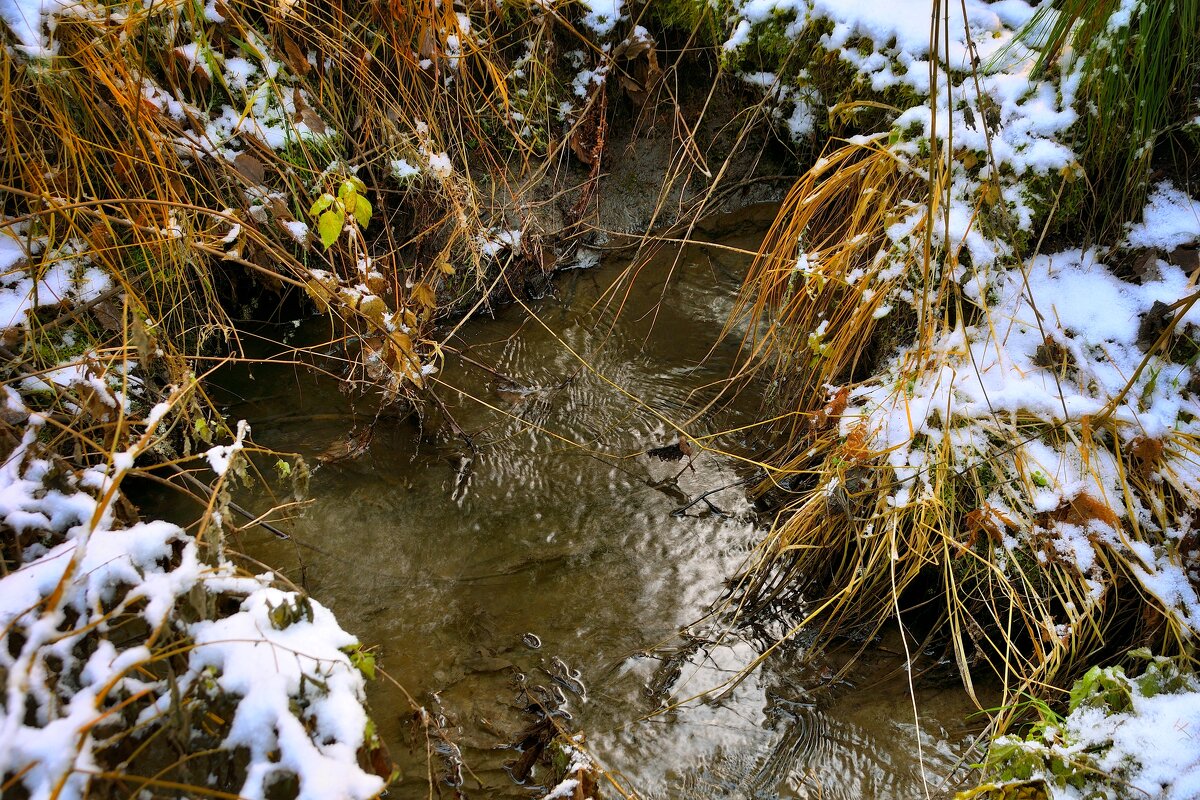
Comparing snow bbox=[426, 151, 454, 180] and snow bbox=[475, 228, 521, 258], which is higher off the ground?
snow bbox=[426, 151, 454, 180]

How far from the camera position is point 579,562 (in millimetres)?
2363

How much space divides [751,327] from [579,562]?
1.06 meters

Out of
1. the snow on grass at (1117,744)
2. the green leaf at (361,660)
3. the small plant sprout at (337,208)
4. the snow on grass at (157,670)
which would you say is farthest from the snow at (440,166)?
the snow on grass at (1117,744)

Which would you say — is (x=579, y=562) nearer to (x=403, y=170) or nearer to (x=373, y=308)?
(x=373, y=308)

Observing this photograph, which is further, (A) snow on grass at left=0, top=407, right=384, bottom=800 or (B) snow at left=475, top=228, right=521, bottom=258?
(B) snow at left=475, top=228, right=521, bottom=258

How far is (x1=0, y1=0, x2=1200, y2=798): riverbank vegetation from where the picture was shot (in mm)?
1253

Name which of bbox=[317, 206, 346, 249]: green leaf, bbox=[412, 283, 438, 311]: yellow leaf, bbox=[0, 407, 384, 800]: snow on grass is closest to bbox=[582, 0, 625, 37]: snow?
bbox=[412, 283, 438, 311]: yellow leaf

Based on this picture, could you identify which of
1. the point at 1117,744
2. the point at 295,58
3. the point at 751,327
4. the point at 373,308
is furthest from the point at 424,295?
the point at 1117,744

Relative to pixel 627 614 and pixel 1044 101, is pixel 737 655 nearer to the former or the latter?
pixel 627 614

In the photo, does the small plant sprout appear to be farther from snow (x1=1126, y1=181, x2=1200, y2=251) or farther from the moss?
snow (x1=1126, y1=181, x2=1200, y2=251)

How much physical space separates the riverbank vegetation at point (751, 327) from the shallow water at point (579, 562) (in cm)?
17

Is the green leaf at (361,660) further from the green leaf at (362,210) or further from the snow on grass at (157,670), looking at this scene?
the green leaf at (362,210)

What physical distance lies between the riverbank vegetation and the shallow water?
0.17m

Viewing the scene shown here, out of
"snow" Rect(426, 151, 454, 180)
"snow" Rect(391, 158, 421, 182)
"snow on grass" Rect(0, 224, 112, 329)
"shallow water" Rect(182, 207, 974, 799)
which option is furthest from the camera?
"snow" Rect(391, 158, 421, 182)
